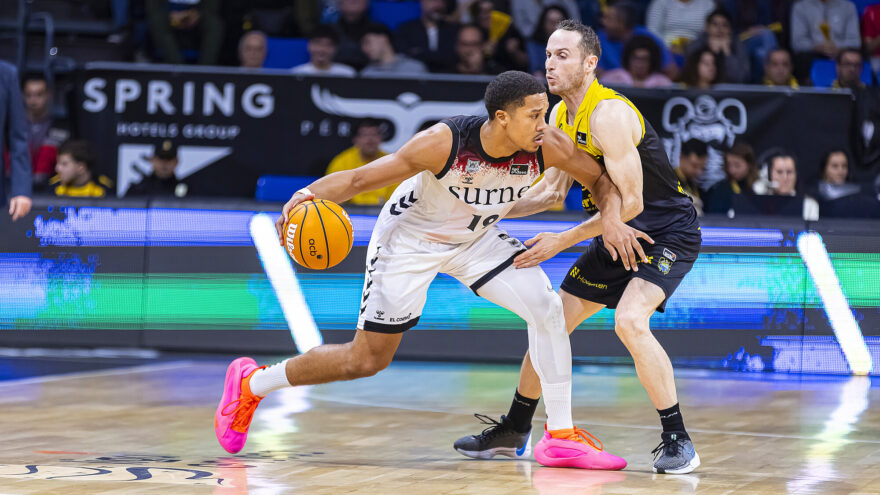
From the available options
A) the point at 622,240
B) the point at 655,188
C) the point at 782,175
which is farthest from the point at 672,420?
the point at 782,175

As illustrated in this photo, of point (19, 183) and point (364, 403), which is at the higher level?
point (19, 183)

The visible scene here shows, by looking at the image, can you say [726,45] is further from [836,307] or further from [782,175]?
[836,307]

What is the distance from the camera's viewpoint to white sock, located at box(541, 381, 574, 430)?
17.3 ft

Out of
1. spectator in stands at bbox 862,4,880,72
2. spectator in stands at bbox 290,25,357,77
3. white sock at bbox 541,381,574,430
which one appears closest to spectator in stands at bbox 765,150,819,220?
spectator in stands at bbox 862,4,880,72

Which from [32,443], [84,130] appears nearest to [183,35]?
[84,130]

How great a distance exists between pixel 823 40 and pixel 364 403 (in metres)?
6.95

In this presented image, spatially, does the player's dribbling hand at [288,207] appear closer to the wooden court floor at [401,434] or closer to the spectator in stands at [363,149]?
the wooden court floor at [401,434]

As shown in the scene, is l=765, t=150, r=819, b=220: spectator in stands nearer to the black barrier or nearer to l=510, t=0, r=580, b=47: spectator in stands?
the black barrier

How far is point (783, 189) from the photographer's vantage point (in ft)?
29.2

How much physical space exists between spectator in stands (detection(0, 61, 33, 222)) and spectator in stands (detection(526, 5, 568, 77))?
5128mm

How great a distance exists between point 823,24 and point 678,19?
140cm

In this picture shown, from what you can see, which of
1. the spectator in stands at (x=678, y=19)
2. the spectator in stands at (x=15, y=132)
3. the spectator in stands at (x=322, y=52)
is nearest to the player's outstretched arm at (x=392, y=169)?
the spectator in stands at (x=15, y=132)

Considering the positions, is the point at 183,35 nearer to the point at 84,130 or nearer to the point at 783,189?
the point at 84,130

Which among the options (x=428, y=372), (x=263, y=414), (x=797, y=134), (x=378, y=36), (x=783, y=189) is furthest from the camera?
(x=378, y=36)
